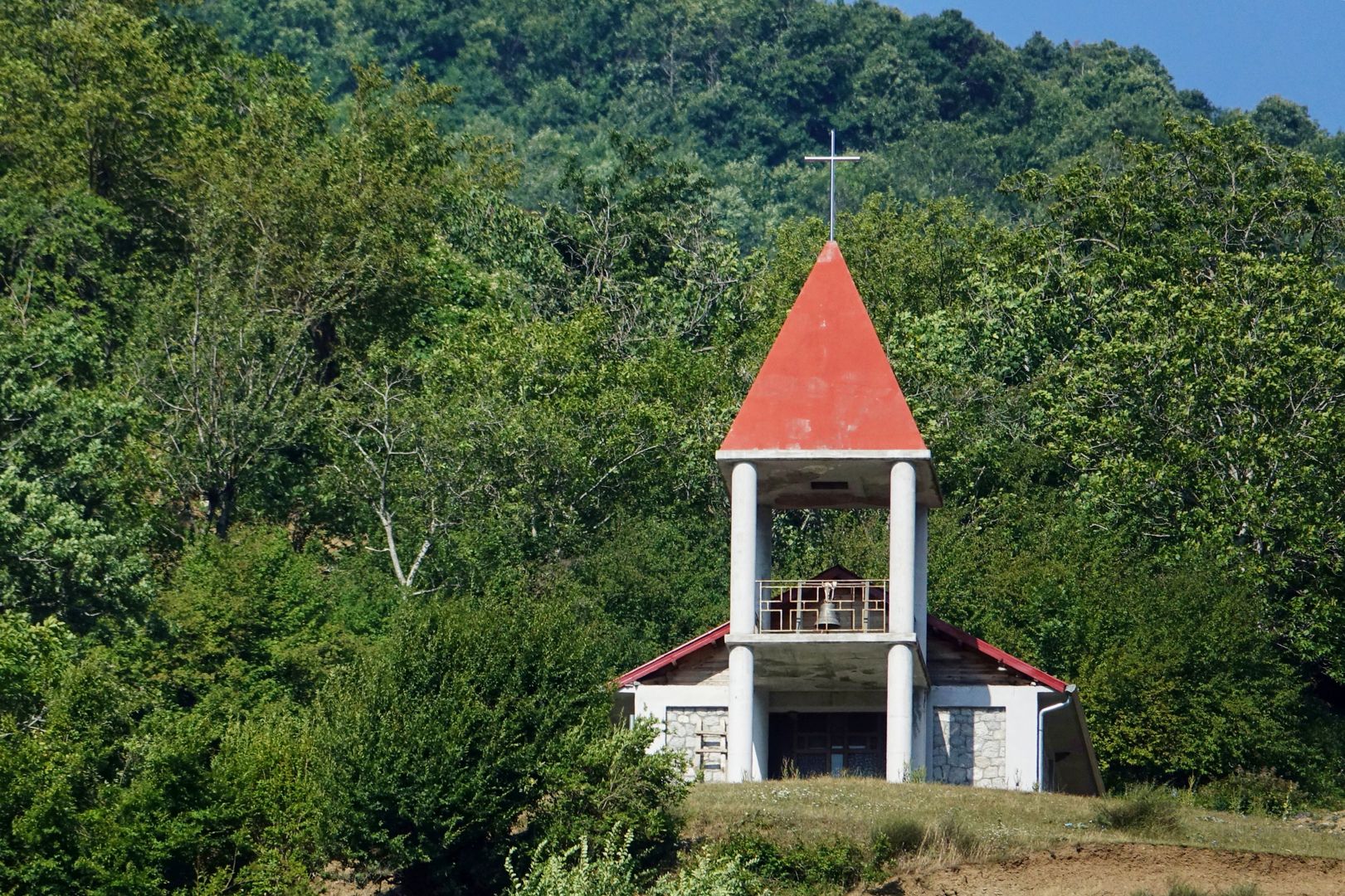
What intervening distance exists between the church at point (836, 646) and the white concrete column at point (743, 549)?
3 cm

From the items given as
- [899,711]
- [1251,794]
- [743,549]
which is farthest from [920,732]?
[1251,794]

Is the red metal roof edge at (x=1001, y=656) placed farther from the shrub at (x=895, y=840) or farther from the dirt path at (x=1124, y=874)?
the shrub at (x=895, y=840)

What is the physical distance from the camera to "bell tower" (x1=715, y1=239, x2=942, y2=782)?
40.3 metres

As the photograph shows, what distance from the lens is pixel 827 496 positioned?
43.8m

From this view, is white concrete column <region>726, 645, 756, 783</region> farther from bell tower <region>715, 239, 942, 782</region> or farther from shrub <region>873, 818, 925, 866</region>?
shrub <region>873, 818, 925, 866</region>

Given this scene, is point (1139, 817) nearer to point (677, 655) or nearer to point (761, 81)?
point (677, 655)

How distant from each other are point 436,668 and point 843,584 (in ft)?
30.6

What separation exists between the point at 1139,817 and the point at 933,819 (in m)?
3.77

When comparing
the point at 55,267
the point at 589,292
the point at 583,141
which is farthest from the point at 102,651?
the point at 583,141

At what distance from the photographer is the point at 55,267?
209 feet

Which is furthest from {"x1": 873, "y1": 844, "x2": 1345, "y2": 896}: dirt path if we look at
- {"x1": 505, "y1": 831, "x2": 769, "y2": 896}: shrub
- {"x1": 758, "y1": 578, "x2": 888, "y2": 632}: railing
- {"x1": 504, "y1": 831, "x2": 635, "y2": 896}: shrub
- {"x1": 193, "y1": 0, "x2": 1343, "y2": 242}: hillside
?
{"x1": 193, "y1": 0, "x2": 1343, "y2": 242}: hillside

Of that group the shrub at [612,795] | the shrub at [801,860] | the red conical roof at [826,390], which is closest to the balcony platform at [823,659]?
the red conical roof at [826,390]

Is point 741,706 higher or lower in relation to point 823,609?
lower

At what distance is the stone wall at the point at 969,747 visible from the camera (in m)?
41.9
